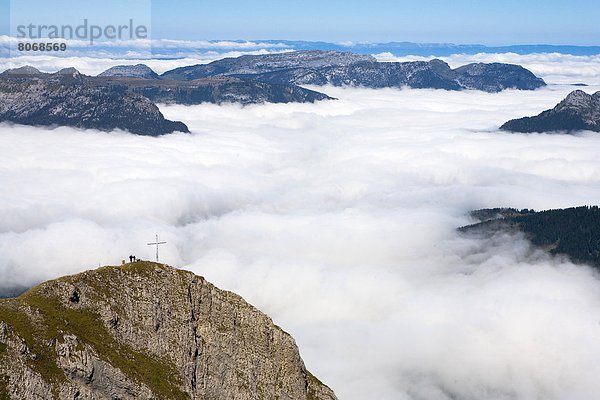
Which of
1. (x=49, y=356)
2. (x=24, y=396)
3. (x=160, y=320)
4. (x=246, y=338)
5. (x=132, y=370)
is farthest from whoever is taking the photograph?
(x=246, y=338)

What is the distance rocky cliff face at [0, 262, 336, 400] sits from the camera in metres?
102

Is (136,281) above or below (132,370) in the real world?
above

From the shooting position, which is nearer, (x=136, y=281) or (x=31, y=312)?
(x=31, y=312)

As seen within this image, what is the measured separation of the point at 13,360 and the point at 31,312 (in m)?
11.3

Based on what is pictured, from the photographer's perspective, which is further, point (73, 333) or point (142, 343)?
point (142, 343)

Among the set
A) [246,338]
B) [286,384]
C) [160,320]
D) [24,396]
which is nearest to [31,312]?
[24,396]

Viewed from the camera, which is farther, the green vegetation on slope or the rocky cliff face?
the green vegetation on slope

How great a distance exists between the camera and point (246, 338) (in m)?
133

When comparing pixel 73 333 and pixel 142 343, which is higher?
pixel 73 333

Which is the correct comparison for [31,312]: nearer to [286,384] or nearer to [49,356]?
[49,356]

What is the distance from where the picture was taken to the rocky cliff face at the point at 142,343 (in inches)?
4018

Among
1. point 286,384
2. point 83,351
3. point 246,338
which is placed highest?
point 83,351

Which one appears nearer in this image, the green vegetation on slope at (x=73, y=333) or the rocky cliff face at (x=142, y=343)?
the rocky cliff face at (x=142, y=343)

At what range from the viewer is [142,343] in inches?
4751
